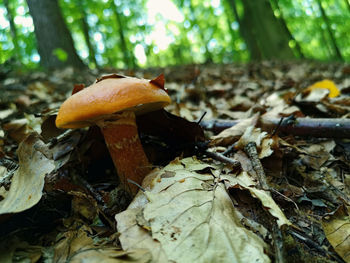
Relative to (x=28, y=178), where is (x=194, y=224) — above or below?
below

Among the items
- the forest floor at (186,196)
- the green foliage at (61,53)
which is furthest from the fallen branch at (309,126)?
the green foliage at (61,53)

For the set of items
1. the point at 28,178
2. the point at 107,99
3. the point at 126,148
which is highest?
the point at 107,99

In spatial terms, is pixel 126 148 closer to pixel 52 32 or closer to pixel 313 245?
pixel 313 245

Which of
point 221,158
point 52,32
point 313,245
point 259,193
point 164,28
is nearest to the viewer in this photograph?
point 313,245

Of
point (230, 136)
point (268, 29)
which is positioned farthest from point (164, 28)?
point (230, 136)

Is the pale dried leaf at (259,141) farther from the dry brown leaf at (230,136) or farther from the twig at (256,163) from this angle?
the dry brown leaf at (230,136)

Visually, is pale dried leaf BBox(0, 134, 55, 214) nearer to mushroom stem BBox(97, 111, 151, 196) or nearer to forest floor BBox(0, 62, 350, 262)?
forest floor BBox(0, 62, 350, 262)

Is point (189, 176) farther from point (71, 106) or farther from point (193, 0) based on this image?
point (193, 0)
